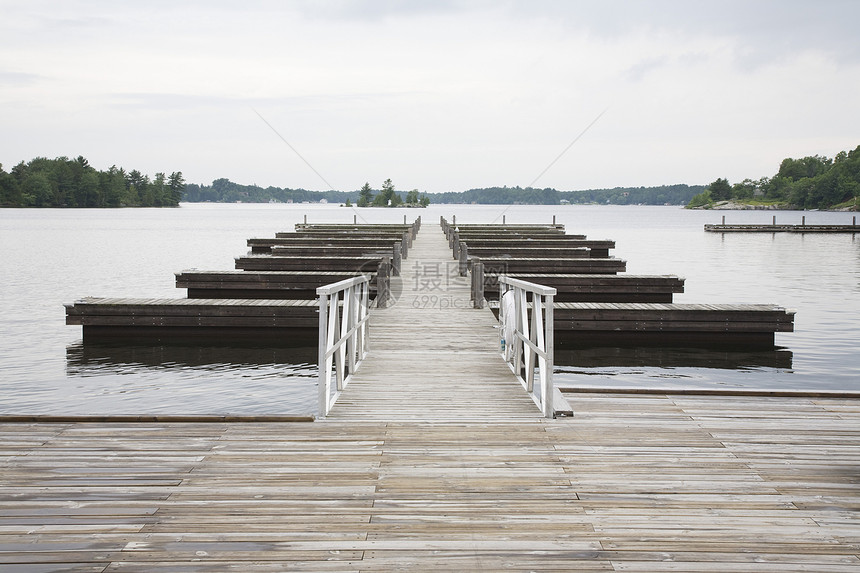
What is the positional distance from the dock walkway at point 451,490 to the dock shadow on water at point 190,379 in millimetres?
3821

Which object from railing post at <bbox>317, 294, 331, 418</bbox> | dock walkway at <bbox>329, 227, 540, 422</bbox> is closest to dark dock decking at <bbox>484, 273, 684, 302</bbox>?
dock walkway at <bbox>329, 227, 540, 422</bbox>

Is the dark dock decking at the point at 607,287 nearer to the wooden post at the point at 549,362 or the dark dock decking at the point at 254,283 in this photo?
the dark dock decking at the point at 254,283

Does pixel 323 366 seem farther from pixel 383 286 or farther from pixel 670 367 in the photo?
pixel 670 367

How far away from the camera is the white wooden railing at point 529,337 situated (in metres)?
6.51

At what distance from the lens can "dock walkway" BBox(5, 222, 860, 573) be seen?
151 inches

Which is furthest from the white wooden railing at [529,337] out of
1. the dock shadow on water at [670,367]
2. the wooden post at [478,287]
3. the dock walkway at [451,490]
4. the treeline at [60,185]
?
the treeline at [60,185]

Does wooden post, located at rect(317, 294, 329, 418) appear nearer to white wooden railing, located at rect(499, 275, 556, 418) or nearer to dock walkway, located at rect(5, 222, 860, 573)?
dock walkway, located at rect(5, 222, 860, 573)

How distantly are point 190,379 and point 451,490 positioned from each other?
8.18 m

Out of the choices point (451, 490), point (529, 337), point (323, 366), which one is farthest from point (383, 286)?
point (451, 490)

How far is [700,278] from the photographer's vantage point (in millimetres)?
31156


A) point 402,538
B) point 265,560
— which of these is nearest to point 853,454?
point 402,538

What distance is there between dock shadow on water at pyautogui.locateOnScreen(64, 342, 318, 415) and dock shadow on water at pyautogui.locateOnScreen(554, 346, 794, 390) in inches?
175

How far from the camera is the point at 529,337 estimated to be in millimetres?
8492

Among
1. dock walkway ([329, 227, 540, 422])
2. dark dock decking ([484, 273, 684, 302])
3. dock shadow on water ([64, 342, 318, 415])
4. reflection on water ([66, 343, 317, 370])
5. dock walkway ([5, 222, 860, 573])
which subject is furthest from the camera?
dark dock decking ([484, 273, 684, 302])
